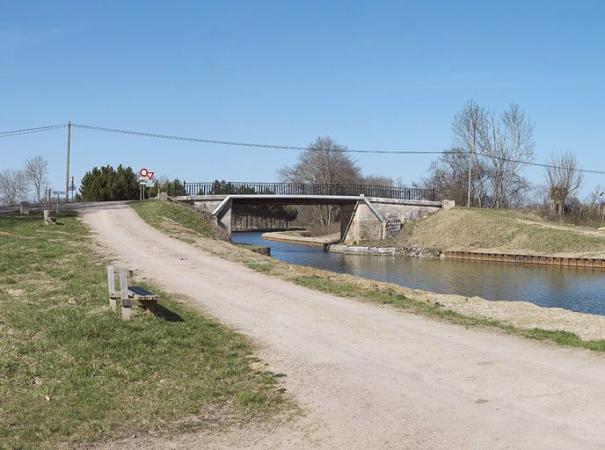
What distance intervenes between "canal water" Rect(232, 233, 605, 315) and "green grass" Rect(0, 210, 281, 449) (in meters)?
20.0

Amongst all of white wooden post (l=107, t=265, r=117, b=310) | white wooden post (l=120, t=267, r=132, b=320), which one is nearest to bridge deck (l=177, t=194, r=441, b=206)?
white wooden post (l=107, t=265, r=117, b=310)

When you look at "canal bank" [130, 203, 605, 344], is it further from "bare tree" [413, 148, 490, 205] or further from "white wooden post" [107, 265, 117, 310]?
"bare tree" [413, 148, 490, 205]

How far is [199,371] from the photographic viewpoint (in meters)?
9.37

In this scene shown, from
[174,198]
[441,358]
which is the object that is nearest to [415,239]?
[174,198]

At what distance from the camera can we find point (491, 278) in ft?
129

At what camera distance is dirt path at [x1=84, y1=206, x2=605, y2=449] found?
6.70m

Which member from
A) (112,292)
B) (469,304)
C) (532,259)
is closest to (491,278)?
(532,259)

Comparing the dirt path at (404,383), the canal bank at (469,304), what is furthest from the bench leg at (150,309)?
the canal bank at (469,304)

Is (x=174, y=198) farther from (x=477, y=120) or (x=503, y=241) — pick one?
(x=477, y=120)

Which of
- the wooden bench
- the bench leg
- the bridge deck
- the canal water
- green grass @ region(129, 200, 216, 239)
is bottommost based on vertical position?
the canal water

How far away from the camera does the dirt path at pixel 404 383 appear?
670 cm

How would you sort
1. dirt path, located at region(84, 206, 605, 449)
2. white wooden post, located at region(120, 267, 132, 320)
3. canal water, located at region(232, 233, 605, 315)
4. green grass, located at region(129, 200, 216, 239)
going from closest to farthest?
1. dirt path, located at region(84, 206, 605, 449)
2. white wooden post, located at region(120, 267, 132, 320)
3. canal water, located at region(232, 233, 605, 315)
4. green grass, located at region(129, 200, 216, 239)

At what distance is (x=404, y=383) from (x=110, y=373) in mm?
4149

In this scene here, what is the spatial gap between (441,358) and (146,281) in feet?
33.9
